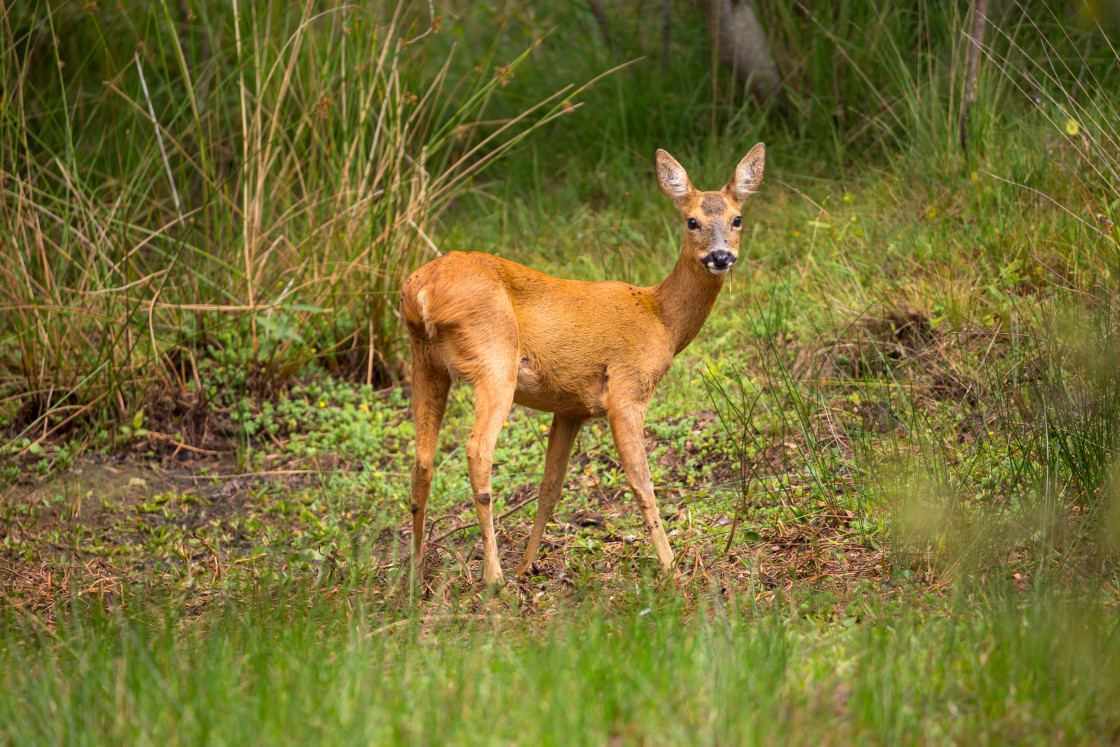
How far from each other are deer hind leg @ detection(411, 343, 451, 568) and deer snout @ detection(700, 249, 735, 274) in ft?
3.57

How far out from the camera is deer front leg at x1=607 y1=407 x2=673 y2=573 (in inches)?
149

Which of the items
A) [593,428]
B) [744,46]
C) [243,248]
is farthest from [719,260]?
[744,46]

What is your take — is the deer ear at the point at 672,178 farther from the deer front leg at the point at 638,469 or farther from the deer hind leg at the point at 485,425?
the deer hind leg at the point at 485,425

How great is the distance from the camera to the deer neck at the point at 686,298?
4.00m

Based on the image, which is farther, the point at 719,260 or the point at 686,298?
the point at 686,298

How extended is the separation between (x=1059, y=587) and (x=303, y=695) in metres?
2.29

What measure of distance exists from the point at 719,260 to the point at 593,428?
2.21m

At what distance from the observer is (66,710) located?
2.42 meters

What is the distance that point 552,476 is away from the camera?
4133mm

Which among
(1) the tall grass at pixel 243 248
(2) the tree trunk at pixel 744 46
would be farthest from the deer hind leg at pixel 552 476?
(2) the tree trunk at pixel 744 46

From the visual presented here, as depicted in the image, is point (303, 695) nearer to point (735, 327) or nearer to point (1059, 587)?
point (1059, 587)

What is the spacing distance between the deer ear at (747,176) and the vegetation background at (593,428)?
94 cm

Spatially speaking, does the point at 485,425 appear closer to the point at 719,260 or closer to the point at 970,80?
the point at 719,260

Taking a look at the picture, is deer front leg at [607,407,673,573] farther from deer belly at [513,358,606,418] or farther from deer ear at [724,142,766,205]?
deer ear at [724,142,766,205]
